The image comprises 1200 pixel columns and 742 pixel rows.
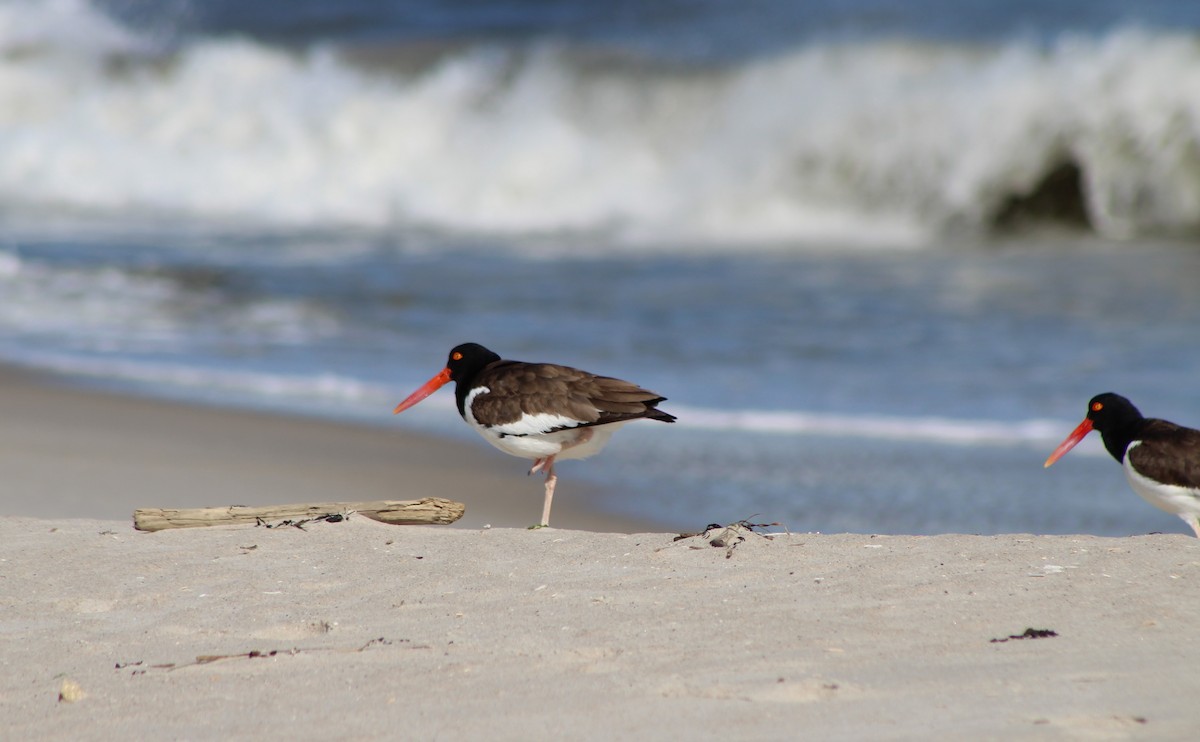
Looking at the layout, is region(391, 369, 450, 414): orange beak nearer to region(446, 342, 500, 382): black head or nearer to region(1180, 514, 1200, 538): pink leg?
region(446, 342, 500, 382): black head

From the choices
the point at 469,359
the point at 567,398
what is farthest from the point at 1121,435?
the point at 469,359

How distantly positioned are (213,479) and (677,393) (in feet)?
12.1

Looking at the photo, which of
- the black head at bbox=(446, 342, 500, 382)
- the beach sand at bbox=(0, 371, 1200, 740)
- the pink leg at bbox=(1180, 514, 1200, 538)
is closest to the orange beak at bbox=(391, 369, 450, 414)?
the black head at bbox=(446, 342, 500, 382)

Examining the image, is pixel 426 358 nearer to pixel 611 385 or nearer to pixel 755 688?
pixel 611 385

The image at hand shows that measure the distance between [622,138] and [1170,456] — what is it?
18.1m

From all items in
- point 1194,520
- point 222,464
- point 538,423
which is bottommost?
point 1194,520

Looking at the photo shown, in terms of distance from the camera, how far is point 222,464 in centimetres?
824

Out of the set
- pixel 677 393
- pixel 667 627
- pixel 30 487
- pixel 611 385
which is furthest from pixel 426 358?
pixel 667 627

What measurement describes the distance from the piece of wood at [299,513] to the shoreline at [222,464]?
1330 millimetres

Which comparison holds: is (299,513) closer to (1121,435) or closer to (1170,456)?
(1170,456)

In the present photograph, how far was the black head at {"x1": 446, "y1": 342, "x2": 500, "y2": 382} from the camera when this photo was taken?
7.04 metres

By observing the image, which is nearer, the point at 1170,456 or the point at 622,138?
the point at 1170,456

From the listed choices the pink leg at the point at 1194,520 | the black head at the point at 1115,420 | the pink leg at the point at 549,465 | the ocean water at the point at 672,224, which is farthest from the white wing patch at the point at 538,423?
the pink leg at the point at 1194,520

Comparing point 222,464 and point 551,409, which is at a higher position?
point 551,409
